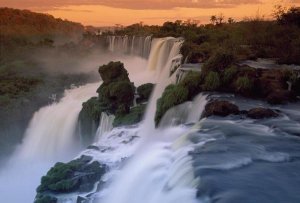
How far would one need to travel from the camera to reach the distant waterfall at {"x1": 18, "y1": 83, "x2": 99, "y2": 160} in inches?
867

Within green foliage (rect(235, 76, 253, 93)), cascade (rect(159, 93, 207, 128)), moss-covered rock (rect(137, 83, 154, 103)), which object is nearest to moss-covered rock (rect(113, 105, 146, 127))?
moss-covered rock (rect(137, 83, 154, 103))

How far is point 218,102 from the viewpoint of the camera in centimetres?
1373

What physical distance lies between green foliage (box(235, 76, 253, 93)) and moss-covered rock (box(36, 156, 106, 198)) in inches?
203

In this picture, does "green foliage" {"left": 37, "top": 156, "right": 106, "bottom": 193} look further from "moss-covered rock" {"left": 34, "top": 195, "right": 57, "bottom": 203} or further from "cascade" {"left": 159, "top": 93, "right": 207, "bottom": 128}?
"cascade" {"left": 159, "top": 93, "right": 207, "bottom": 128}

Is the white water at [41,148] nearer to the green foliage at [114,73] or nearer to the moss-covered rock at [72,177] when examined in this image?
the green foliage at [114,73]

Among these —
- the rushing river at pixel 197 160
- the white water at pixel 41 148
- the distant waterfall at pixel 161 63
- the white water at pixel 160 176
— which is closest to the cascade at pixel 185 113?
the rushing river at pixel 197 160

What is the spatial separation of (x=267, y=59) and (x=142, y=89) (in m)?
5.75

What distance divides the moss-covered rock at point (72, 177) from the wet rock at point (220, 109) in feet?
11.2

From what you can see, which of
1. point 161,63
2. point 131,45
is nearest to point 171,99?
point 161,63

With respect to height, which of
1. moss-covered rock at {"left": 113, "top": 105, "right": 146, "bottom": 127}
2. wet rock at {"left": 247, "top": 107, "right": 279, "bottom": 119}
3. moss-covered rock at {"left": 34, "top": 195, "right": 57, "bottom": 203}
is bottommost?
moss-covered rock at {"left": 34, "top": 195, "right": 57, "bottom": 203}

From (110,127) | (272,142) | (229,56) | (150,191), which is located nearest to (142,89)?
(110,127)

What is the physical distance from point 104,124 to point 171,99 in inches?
208

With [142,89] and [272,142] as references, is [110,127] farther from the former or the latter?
[272,142]

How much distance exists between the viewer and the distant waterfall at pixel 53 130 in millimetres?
22016
